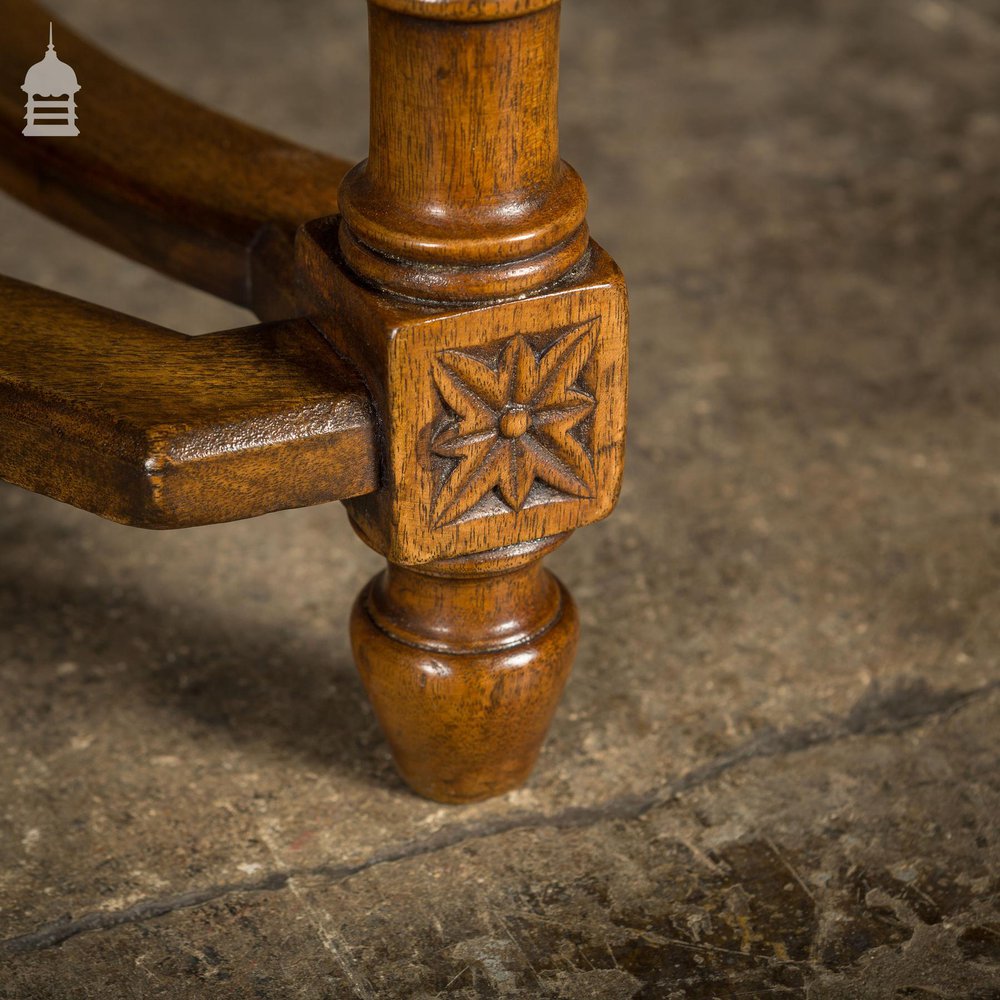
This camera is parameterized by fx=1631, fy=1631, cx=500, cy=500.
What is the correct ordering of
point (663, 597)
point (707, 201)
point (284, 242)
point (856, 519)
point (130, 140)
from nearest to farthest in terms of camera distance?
1. point (284, 242)
2. point (130, 140)
3. point (663, 597)
4. point (856, 519)
5. point (707, 201)

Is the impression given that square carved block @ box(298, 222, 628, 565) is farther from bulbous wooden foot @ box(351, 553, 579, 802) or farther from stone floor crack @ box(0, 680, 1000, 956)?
stone floor crack @ box(0, 680, 1000, 956)

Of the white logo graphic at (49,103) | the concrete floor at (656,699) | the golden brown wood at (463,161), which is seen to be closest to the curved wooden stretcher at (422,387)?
the golden brown wood at (463,161)

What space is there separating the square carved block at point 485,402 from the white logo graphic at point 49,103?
437 millimetres

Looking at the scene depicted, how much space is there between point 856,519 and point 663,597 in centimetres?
26

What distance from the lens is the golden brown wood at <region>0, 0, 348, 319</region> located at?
1408mm

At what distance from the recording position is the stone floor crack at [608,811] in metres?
1.27

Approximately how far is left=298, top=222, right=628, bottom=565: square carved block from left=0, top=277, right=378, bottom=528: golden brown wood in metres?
0.03

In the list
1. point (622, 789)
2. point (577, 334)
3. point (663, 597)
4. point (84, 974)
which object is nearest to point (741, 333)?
point (663, 597)

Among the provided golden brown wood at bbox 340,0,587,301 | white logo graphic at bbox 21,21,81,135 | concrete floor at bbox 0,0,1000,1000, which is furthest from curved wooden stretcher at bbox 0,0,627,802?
white logo graphic at bbox 21,21,81,135

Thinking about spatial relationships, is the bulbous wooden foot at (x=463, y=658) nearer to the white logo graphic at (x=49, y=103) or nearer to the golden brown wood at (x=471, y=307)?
the golden brown wood at (x=471, y=307)

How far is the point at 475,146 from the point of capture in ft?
3.58

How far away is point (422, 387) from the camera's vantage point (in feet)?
3.64

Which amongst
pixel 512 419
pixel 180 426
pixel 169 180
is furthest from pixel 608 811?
pixel 169 180

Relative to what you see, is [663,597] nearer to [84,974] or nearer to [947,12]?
[84,974]
